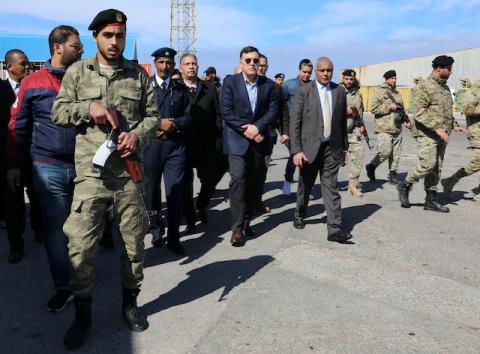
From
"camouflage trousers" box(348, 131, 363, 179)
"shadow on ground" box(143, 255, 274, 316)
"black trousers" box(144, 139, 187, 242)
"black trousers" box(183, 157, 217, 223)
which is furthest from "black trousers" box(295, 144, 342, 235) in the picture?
"camouflage trousers" box(348, 131, 363, 179)

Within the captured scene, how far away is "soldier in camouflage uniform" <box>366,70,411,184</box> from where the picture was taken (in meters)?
8.16

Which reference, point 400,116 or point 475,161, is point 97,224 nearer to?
point 475,161

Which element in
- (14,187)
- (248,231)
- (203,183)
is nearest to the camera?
(14,187)

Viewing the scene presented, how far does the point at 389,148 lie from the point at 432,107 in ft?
6.25

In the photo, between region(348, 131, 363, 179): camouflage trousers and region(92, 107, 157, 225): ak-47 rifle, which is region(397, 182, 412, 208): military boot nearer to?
region(348, 131, 363, 179): camouflage trousers

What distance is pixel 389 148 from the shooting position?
26.7 ft

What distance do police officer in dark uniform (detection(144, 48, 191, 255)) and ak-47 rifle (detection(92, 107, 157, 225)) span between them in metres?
1.61

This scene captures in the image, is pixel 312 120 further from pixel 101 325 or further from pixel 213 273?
pixel 101 325

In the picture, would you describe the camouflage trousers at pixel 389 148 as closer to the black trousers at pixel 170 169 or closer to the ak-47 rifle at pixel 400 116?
the ak-47 rifle at pixel 400 116

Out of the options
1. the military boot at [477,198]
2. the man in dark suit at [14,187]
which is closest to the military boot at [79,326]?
the man in dark suit at [14,187]

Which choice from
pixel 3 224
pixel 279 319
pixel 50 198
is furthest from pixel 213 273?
pixel 3 224

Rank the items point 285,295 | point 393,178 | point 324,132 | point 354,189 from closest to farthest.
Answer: point 285,295 < point 324,132 < point 354,189 < point 393,178

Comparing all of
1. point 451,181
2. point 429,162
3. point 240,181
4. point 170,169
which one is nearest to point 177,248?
point 170,169

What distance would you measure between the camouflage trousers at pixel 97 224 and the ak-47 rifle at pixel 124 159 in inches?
1.7
